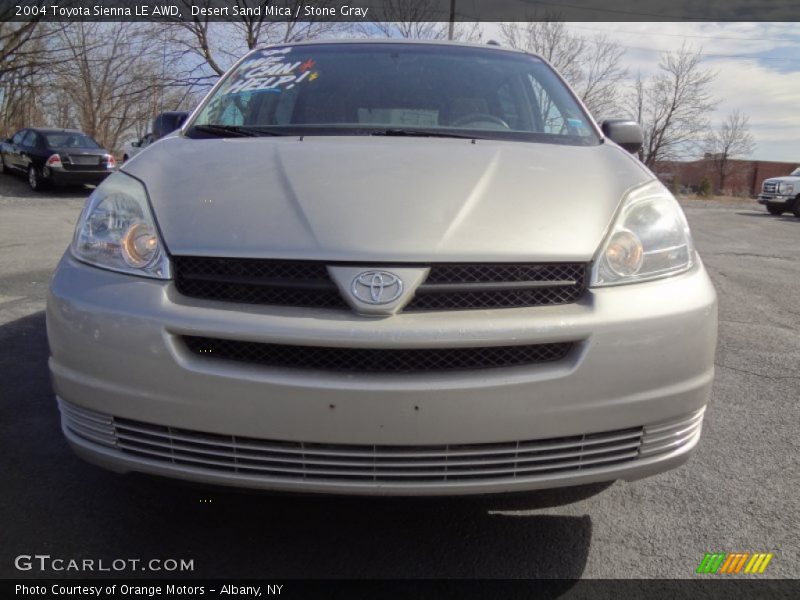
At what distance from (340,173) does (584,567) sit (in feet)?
4.77

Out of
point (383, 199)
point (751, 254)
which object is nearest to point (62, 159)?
point (751, 254)

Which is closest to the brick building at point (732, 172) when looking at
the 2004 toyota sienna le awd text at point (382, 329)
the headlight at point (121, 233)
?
the 2004 toyota sienna le awd text at point (382, 329)

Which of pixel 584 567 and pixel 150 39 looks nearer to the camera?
pixel 584 567

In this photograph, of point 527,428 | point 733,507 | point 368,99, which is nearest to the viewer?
point 527,428

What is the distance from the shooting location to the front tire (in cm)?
1608

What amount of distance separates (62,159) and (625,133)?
1586 cm

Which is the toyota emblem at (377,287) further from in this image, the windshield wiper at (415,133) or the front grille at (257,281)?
the windshield wiper at (415,133)

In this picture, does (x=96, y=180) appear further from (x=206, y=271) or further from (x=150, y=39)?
(x=206, y=271)

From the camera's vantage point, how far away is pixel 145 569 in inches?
76.0

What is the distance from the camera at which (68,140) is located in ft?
53.1

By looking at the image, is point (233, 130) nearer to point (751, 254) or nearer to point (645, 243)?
point (645, 243)

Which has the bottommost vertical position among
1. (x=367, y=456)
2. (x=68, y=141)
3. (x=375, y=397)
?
(x=68, y=141)

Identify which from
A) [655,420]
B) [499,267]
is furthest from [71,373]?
[655,420]

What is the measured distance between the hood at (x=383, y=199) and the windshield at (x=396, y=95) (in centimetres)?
45
